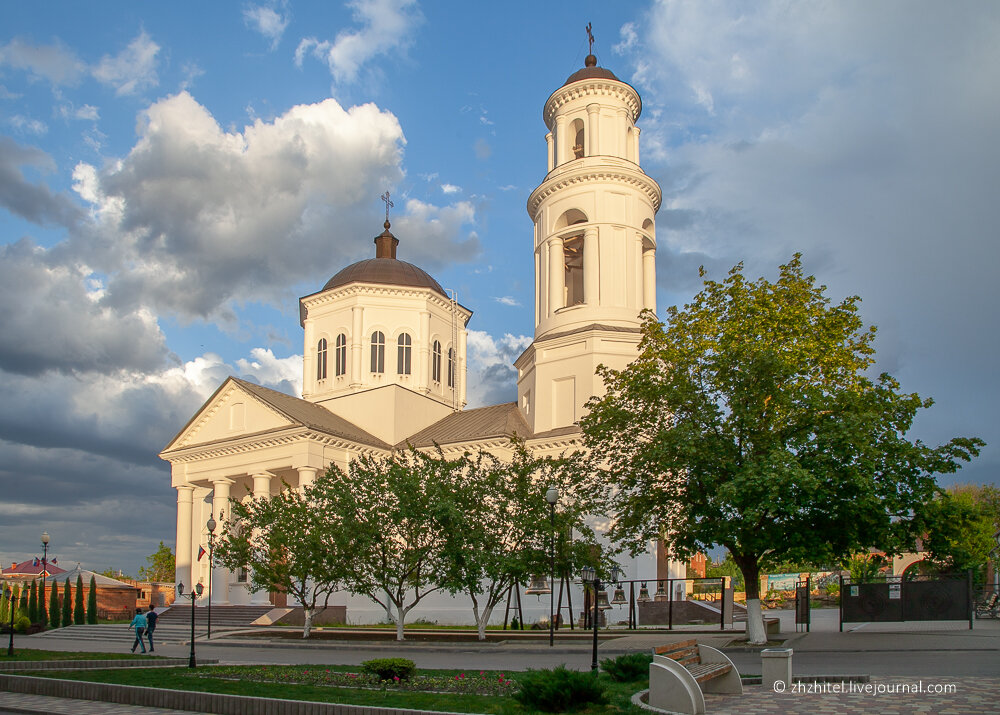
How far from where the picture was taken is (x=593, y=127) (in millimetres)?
40031

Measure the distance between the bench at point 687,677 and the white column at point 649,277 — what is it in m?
27.8

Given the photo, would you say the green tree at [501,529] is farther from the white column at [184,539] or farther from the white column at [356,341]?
the white column at [184,539]

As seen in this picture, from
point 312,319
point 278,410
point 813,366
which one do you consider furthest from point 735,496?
point 312,319

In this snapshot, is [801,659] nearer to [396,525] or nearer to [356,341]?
[396,525]

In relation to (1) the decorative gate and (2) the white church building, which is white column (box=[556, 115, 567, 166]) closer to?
(2) the white church building

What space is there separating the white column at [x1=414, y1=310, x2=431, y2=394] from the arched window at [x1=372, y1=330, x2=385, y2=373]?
1.83 meters

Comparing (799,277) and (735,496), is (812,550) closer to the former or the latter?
(735,496)

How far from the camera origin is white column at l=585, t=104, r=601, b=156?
131ft

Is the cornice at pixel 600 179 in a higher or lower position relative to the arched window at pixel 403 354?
higher

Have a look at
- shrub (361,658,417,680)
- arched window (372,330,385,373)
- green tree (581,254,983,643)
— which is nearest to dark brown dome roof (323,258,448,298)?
arched window (372,330,385,373)

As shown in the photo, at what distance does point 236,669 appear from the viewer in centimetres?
1748

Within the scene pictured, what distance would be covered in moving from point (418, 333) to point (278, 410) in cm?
1022

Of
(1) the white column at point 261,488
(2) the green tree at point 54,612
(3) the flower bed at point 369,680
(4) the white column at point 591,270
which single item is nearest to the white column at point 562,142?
(4) the white column at point 591,270

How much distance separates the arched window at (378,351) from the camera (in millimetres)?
47531
